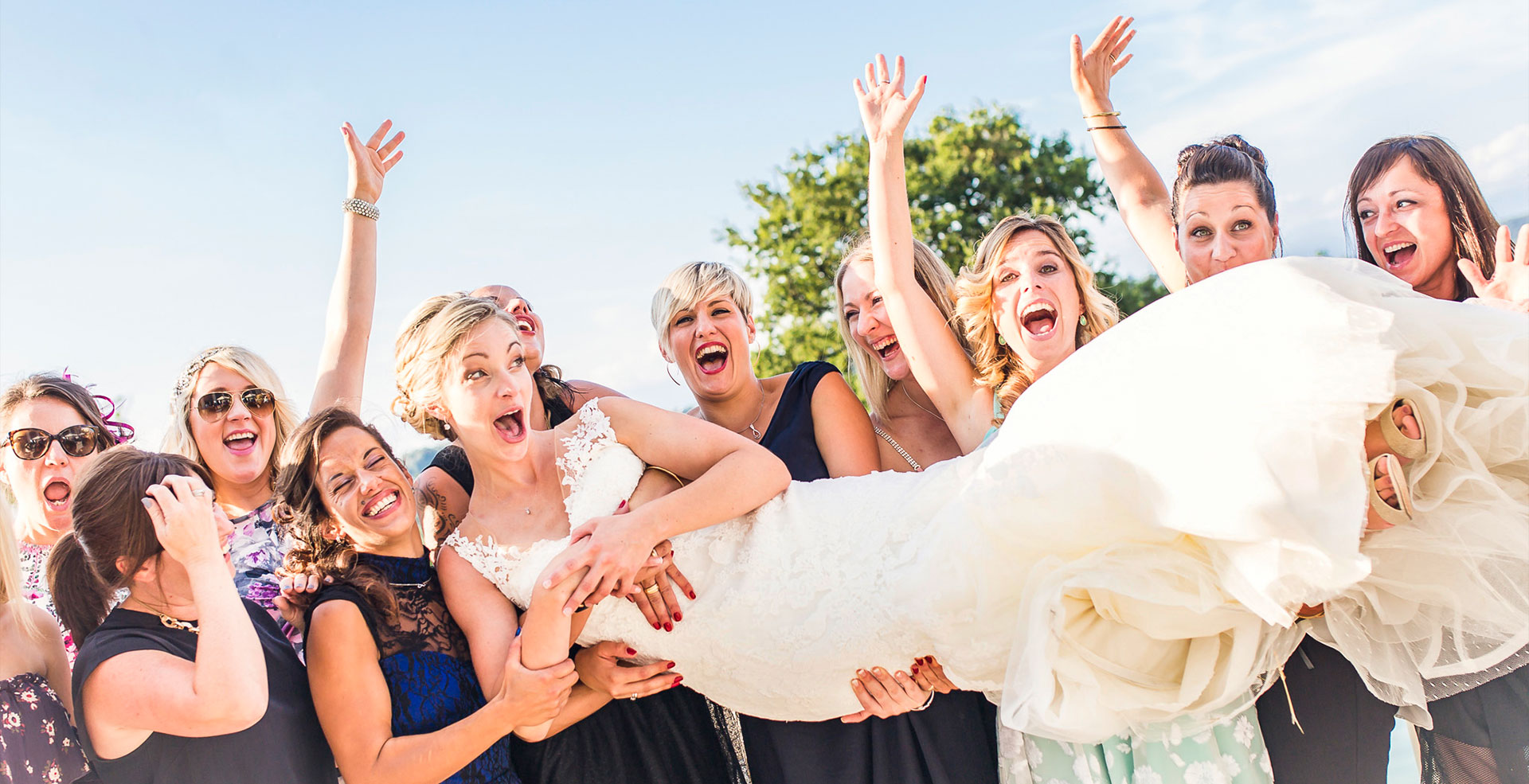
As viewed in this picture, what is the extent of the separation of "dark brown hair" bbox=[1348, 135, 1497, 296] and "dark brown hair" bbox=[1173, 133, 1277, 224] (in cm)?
43

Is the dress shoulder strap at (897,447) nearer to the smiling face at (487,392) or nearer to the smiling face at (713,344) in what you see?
the smiling face at (713,344)

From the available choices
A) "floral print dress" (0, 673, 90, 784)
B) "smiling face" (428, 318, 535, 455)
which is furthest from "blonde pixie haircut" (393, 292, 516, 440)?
"floral print dress" (0, 673, 90, 784)

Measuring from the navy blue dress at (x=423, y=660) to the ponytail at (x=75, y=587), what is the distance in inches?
26.2

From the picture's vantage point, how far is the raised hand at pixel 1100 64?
4992 mm

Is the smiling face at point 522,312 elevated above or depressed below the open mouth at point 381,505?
above

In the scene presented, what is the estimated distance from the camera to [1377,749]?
326cm


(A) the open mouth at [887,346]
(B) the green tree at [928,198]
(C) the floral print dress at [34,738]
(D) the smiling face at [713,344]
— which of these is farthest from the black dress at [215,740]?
(B) the green tree at [928,198]

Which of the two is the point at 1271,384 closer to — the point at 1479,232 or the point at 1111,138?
the point at 1479,232

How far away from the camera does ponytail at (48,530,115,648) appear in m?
3.44

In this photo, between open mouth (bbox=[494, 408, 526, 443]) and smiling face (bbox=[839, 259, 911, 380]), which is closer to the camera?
open mouth (bbox=[494, 408, 526, 443])

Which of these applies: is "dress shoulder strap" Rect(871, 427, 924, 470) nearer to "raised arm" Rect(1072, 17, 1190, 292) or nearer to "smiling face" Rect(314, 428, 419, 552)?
"raised arm" Rect(1072, 17, 1190, 292)

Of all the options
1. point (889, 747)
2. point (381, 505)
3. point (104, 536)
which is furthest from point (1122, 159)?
point (104, 536)

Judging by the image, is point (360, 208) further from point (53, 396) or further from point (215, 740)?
point (215, 740)

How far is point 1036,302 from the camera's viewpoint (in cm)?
407
